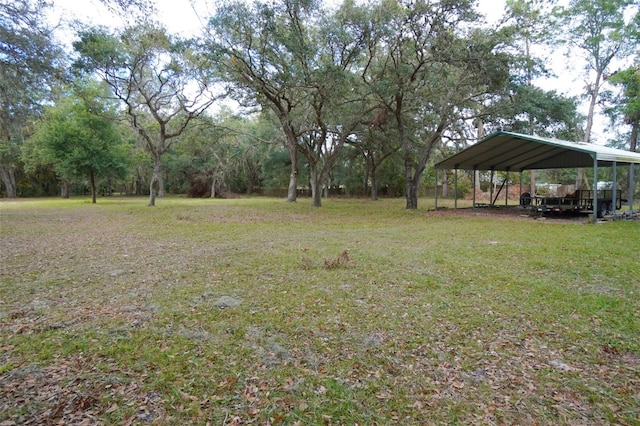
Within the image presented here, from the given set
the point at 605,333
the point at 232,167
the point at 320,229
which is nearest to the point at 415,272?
the point at 605,333

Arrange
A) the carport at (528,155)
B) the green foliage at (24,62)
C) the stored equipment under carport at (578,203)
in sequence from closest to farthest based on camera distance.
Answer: the green foliage at (24,62) → the carport at (528,155) → the stored equipment under carport at (578,203)

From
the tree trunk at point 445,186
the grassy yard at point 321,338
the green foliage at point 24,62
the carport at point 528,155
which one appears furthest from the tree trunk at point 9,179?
the tree trunk at point 445,186

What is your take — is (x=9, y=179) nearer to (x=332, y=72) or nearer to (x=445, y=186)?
(x=332, y=72)

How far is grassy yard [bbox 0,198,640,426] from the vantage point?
7.28ft

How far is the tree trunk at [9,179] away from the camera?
101 ft

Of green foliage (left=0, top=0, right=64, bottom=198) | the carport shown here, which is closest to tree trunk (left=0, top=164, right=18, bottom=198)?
green foliage (left=0, top=0, right=64, bottom=198)

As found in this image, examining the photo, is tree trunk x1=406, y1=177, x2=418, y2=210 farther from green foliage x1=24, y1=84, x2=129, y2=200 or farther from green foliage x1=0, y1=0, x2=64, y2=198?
green foliage x1=24, y1=84, x2=129, y2=200

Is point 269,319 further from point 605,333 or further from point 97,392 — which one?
point 605,333

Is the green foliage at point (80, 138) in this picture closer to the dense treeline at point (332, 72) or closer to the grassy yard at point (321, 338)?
the dense treeline at point (332, 72)

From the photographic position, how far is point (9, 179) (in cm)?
3136

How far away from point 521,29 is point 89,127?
2159cm

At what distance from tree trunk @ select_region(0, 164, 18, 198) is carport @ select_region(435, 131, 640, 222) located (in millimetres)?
36006

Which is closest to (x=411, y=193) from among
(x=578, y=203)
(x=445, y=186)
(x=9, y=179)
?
(x=578, y=203)

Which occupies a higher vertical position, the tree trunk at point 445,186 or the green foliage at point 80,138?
the green foliage at point 80,138
